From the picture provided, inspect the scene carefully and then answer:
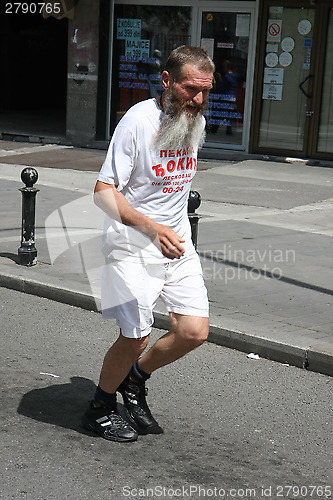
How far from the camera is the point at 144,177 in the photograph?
3.98 m

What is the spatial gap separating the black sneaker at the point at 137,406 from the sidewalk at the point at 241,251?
156 cm

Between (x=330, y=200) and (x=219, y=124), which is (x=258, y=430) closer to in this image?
(x=330, y=200)

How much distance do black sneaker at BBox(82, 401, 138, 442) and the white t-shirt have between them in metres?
0.83

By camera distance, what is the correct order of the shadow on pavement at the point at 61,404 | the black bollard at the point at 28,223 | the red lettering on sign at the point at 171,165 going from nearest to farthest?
the red lettering on sign at the point at 171,165, the shadow on pavement at the point at 61,404, the black bollard at the point at 28,223

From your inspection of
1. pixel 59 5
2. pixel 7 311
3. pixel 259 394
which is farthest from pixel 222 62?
pixel 259 394

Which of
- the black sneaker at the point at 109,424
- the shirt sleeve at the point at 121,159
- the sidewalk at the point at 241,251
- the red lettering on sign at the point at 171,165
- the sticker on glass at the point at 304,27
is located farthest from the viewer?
the sticker on glass at the point at 304,27

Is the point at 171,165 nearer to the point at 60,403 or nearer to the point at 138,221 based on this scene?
the point at 138,221

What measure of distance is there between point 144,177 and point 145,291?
1.87 ft

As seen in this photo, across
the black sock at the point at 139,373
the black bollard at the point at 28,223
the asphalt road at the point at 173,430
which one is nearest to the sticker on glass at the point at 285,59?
the black bollard at the point at 28,223

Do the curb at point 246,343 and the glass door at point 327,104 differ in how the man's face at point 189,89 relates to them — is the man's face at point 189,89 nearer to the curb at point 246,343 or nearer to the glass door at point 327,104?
the curb at point 246,343

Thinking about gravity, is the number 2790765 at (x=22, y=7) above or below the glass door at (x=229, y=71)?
above

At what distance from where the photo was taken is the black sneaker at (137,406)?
14.2 feet

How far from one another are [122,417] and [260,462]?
81cm

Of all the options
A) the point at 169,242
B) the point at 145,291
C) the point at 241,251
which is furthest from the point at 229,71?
the point at 169,242
